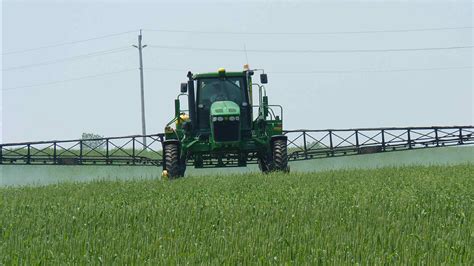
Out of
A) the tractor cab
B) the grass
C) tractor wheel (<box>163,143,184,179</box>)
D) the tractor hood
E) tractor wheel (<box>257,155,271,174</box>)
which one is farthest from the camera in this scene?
tractor wheel (<box>257,155,271,174</box>)

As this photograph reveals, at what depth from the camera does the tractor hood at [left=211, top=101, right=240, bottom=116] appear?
14203 mm

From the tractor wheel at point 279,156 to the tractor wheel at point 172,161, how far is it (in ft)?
7.40

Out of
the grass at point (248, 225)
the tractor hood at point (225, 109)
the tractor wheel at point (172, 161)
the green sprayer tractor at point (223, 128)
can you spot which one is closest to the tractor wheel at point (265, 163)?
the green sprayer tractor at point (223, 128)

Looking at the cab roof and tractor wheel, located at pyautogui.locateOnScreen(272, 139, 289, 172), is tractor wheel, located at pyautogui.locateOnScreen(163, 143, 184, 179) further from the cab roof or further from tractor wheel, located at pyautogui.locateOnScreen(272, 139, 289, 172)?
tractor wheel, located at pyautogui.locateOnScreen(272, 139, 289, 172)

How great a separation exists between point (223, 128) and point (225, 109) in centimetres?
45

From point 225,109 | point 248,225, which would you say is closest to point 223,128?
point 225,109

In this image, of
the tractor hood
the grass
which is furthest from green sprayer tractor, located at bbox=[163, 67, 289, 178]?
the grass

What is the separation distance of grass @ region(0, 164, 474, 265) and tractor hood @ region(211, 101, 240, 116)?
142 inches

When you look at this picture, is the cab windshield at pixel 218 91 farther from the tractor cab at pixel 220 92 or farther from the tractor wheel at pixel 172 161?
the tractor wheel at pixel 172 161

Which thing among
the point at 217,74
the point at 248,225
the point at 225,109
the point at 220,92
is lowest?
the point at 248,225

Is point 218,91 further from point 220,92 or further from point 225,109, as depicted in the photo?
point 225,109

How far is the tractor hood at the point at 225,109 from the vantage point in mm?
14203

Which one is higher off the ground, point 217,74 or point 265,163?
point 217,74

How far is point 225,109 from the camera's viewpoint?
14.3 metres
